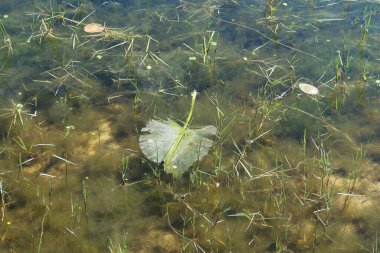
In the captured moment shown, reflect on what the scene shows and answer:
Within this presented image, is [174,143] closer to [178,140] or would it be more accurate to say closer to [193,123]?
[178,140]

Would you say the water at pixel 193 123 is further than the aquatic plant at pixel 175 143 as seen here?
No

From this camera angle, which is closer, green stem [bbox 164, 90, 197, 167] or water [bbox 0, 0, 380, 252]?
water [bbox 0, 0, 380, 252]

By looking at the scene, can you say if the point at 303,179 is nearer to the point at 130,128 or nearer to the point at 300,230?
the point at 300,230

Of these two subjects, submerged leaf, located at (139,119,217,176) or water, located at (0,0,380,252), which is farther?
submerged leaf, located at (139,119,217,176)

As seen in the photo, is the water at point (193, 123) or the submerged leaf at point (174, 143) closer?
the water at point (193, 123)
